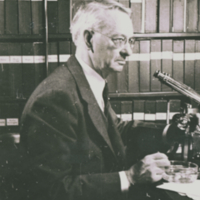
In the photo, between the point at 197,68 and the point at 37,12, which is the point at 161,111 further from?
the point at 37,12

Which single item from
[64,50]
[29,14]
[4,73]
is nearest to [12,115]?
[4,73]

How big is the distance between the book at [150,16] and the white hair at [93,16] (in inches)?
9.8

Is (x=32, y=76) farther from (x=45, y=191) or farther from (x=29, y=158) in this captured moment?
(x=45, y=191)

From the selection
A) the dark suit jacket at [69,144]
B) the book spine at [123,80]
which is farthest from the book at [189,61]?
the dark suit jacket at [69,144]

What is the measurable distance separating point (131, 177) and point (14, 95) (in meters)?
0.88

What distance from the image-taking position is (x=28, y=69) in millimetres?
1620

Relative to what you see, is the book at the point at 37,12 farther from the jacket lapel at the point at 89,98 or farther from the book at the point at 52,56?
the jacket lapel at the point at 89,98

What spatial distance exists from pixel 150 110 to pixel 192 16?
0.60 m

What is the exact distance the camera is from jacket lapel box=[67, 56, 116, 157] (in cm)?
124

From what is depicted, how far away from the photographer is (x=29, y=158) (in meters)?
1.15

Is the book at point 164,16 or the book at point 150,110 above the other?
the book at point 164,16

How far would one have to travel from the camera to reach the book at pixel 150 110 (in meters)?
1.67

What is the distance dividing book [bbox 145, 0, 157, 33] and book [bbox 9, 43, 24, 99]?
75 centimetres

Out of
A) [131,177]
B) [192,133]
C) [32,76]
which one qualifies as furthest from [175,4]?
[131,177]
